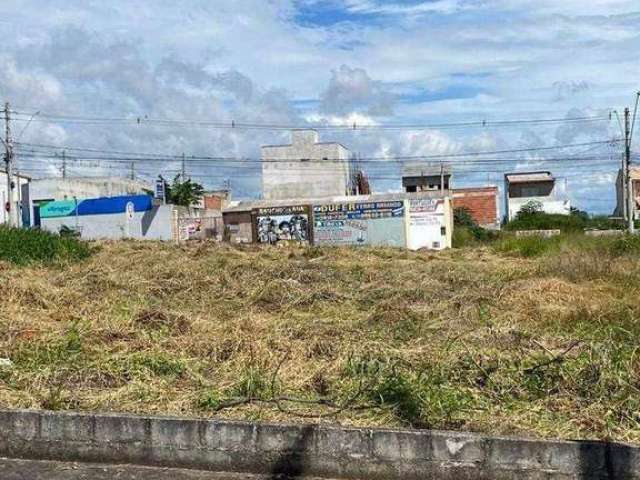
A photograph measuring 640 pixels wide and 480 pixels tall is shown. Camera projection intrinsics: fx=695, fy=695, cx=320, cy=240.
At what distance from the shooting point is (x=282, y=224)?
3769 cm

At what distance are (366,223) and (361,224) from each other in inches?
10.7

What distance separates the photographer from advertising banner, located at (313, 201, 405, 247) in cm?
3638

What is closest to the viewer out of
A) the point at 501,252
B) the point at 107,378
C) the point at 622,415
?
the point at 622,415

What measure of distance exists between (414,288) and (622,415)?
25.1 feet

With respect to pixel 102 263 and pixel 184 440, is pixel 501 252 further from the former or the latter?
pixel 184 440

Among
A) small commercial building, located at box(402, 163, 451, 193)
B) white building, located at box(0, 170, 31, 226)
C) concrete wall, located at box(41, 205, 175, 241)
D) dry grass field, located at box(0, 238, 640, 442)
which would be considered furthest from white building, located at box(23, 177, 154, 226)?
dry grass field, located at box(0, 238, 640, 442)

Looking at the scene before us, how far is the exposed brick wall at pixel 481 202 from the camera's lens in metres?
66.1

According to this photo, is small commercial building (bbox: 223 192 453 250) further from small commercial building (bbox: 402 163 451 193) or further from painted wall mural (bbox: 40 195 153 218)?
small commercial building (bbox: 402 163 451 193)

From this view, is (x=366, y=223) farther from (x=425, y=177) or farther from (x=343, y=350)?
(x=425, y=177)

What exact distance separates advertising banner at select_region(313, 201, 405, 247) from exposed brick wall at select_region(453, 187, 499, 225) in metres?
30.8

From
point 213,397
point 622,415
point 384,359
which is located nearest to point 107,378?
point 213,397

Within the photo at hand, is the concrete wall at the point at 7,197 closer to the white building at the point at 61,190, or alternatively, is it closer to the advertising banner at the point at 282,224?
the white building at the point at 61,190

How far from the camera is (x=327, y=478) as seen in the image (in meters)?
4.44

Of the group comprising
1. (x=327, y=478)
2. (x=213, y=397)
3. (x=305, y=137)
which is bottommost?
(x=327, y=478)
